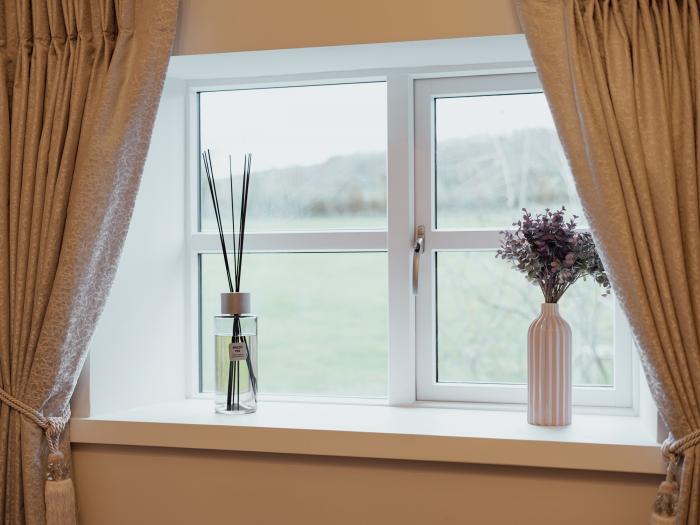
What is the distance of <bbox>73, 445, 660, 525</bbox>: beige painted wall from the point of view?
5.93ft

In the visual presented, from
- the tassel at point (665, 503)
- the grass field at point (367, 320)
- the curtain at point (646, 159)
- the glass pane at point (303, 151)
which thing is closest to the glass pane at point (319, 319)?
the grass field at point (367, 320)

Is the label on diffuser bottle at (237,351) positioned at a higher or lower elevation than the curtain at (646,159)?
lower

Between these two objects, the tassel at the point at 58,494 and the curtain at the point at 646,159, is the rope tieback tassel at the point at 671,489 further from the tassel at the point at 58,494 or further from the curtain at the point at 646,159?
the tassel at the point at 58,494

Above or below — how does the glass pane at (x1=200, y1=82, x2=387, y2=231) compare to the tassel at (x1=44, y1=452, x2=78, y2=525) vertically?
above

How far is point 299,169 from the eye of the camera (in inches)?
93.4

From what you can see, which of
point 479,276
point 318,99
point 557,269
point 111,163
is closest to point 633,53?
point 557,269

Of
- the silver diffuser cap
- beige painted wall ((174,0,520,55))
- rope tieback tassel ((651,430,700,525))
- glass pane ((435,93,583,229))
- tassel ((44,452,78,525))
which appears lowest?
tassel ((44,452,78,525))

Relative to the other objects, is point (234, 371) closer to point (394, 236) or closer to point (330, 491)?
point (330, 491)

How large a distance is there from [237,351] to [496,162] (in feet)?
2.77

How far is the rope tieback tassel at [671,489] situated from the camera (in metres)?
1.63

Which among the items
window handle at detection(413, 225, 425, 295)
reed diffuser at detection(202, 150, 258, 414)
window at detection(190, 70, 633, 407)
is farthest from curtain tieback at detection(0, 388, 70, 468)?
window handle at detection(413, 225, 425, 295)

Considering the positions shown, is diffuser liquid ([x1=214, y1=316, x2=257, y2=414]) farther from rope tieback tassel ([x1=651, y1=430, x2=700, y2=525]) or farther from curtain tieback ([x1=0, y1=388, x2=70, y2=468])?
rope tieback tassel ([x1=651, y1=430, x2=700, y2=525])

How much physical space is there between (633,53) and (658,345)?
1.99 ft

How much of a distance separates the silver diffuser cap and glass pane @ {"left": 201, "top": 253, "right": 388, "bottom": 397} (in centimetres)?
24
